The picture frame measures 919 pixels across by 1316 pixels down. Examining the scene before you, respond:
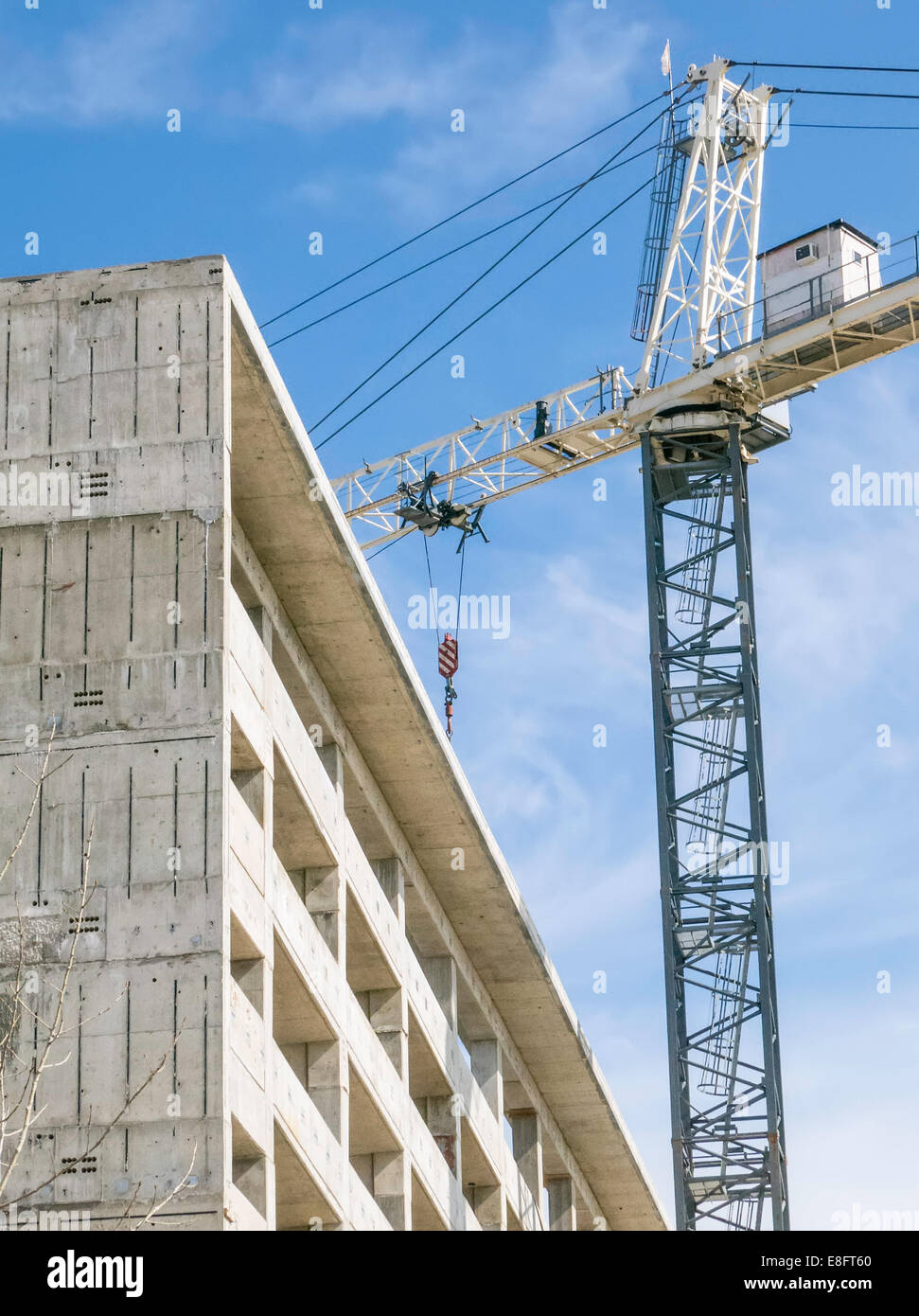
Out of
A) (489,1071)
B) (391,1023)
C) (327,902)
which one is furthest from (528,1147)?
(327,902)

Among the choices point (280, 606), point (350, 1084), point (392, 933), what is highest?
point (280, 606)

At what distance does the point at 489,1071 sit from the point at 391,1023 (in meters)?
7.57

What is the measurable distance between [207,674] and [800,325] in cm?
3256

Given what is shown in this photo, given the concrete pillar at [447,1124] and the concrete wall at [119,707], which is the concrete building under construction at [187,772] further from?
the concrete pillar at [447,1124]

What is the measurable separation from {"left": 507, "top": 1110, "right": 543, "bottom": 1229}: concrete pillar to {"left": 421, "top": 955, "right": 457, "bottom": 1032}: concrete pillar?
661cm

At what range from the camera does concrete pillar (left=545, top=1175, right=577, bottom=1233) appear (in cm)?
4712

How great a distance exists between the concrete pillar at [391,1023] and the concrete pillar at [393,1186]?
1.28m

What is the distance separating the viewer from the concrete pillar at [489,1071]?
41.1m

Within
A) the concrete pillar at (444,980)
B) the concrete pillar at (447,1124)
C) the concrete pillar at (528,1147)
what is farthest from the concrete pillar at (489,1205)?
the concrete pillar at (444,980)

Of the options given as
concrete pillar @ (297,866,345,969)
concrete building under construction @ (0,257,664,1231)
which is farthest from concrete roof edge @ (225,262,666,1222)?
concrete pillar @ (297,866,345,969)
